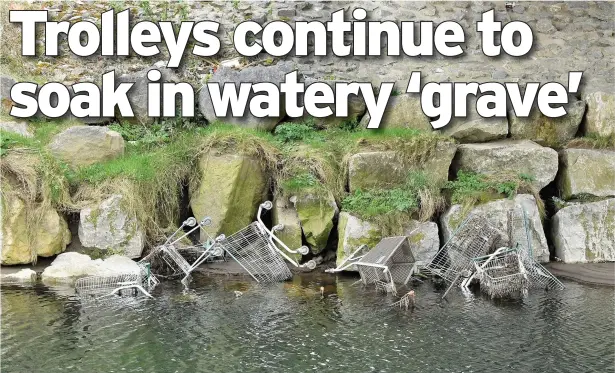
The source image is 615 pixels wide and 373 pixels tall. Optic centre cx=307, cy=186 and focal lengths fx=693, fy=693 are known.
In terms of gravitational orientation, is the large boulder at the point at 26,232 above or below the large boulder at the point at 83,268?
above

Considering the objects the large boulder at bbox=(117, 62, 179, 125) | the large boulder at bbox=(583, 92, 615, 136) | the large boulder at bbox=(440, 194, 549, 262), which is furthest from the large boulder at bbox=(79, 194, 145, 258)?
the large boulder at bbox=(583, 92, 615, 136)

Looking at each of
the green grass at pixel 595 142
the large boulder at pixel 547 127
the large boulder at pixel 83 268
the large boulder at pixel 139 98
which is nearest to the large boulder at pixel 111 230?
the large boulder at pixel 83 268

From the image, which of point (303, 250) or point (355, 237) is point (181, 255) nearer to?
point (303, 250)

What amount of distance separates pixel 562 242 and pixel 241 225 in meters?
5.21

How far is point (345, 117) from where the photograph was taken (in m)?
13.3

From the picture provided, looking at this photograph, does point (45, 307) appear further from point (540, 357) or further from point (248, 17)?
point (248, 17)

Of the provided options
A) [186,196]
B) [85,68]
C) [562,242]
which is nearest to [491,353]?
[562,242]

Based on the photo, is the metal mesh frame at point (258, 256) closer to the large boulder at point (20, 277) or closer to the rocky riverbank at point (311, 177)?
the rocky riverbank at point (311, 177)

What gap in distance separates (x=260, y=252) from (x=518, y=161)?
4711 millimetres

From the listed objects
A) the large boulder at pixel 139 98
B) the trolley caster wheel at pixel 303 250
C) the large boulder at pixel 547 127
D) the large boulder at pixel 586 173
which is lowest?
the trolley caster wheel at pixel 303 250

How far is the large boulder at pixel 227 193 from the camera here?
37.6 ft

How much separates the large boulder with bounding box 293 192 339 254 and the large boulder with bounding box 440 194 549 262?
1852 mm

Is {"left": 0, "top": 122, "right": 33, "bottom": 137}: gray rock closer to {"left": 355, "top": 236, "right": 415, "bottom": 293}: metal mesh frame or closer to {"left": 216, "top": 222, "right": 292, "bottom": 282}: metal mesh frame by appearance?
{"left": 216, "top": 222, "right": 292, "bottom": 282}: metal mesh frame

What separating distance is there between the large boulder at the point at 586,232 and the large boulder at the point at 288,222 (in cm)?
420
